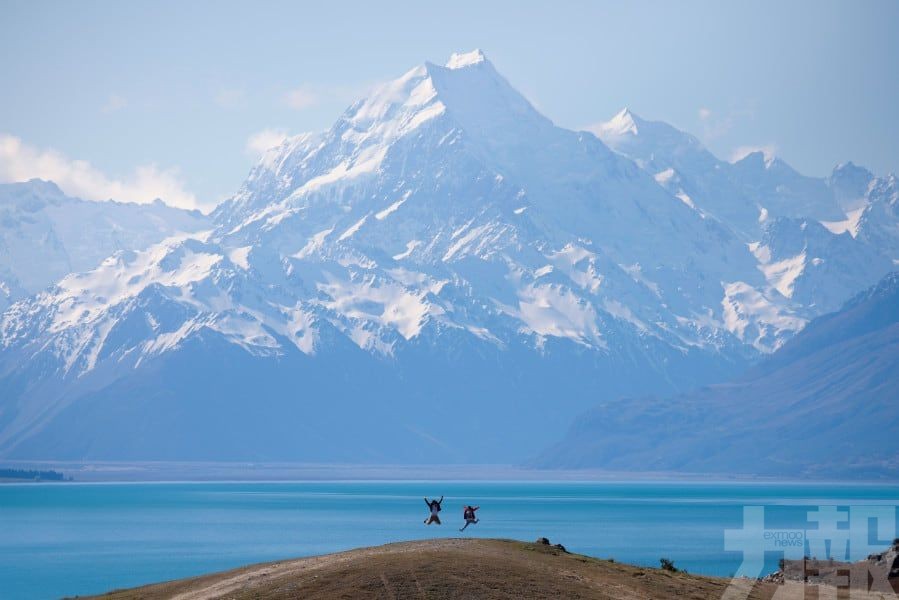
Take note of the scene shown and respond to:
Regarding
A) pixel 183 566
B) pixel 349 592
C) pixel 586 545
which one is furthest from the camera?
pixel 586 545

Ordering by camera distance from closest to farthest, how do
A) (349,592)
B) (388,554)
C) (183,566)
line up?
1. (349,592)
2. (388,554)
3. (183,566)

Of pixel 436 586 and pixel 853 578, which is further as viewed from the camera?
pixel 853 578

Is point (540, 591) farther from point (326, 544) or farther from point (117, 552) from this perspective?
point (117, 552)

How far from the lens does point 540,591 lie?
7906cm

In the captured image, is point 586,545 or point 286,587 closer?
point 286,587

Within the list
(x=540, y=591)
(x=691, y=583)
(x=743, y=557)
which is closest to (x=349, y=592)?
(x=540, y=591)

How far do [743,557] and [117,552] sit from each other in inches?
3047

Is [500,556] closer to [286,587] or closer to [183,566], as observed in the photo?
[286,587]

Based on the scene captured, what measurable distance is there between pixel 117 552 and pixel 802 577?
11226cm

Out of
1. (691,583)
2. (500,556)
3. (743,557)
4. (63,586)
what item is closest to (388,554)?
(500,556)

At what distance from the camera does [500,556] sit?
3317 inches

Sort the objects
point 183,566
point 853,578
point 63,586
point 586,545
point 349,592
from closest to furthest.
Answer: point 349,592, point 853,578, point 63,586, point 183,566, point 586,545

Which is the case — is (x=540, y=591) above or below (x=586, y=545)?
below

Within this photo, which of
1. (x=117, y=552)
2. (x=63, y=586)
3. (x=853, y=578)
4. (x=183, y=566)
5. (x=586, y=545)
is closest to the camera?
(x=853, y=578)
